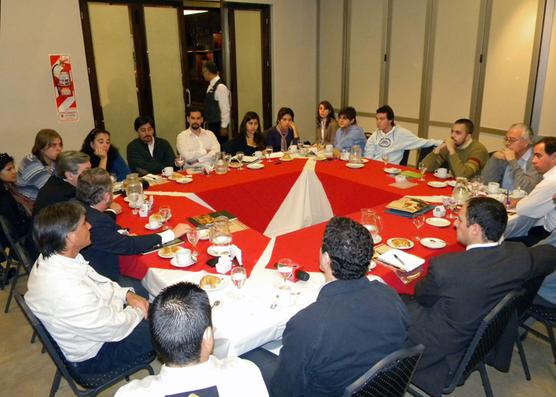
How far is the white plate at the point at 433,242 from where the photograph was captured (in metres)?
2.64

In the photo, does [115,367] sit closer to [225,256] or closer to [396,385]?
[225,256]

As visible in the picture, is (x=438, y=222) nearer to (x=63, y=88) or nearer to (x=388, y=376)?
(x=388, y=376)

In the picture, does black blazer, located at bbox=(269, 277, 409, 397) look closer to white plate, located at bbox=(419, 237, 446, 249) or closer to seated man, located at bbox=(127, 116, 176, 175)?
white plate, located at bbox=(419, 237, 446, 249)

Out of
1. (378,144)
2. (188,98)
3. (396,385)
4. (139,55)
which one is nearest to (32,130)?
(139,55)

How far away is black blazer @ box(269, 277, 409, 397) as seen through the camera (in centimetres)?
149

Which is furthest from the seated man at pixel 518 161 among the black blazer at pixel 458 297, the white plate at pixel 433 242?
the black blazer at pixel 458 297

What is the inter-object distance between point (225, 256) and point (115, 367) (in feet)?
2.51

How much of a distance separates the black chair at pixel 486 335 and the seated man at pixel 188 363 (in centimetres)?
106

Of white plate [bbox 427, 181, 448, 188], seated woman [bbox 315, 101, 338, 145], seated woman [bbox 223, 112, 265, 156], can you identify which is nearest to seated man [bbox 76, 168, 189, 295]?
white plate [bbox 427, 181, 448, 188]

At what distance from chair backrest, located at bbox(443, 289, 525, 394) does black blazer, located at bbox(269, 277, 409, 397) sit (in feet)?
1.59

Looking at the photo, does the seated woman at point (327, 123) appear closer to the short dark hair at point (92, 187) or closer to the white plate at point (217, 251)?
the white plate at point (217, 251)

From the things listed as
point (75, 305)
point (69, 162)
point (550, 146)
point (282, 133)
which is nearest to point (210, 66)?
point (282, 133)

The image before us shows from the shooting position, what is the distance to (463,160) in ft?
14.2

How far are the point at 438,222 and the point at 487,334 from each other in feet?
3.90
